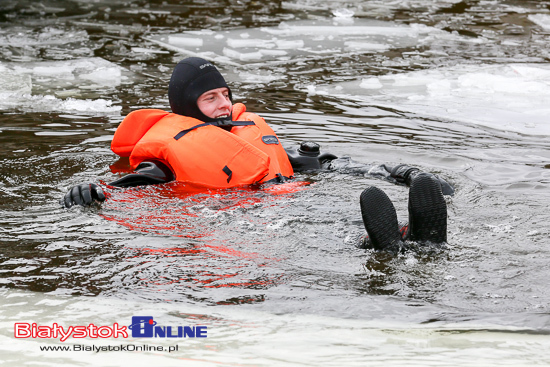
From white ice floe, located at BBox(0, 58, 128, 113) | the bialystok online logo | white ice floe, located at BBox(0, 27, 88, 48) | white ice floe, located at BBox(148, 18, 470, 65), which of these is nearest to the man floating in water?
the bialystok online logo

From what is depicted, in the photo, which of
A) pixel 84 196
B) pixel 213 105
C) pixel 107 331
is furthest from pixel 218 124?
pixel 107 331

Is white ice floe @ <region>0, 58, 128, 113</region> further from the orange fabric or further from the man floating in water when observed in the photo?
the man floating in water

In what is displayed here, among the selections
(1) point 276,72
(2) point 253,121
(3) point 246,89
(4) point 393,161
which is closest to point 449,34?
(1) point 276,72

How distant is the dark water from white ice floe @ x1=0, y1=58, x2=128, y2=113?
3 cm

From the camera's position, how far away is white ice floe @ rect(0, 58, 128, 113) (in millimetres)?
7492

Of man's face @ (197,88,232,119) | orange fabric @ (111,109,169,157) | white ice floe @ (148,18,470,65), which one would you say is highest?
white ice floe @ (148,18,470,65)

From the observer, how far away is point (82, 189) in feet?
15.0

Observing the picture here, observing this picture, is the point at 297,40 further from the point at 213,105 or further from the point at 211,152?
the point at 211,152

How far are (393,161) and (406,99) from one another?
6.78ft

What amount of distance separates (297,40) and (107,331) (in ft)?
26.0

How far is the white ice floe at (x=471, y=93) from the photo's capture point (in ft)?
23.5

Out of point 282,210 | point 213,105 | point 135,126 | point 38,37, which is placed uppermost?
point 38,37

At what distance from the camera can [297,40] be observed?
34.3 feet

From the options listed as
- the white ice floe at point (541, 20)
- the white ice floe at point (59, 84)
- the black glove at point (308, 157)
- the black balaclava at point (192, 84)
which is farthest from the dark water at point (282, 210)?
the white ice floe at point (541, 20)
